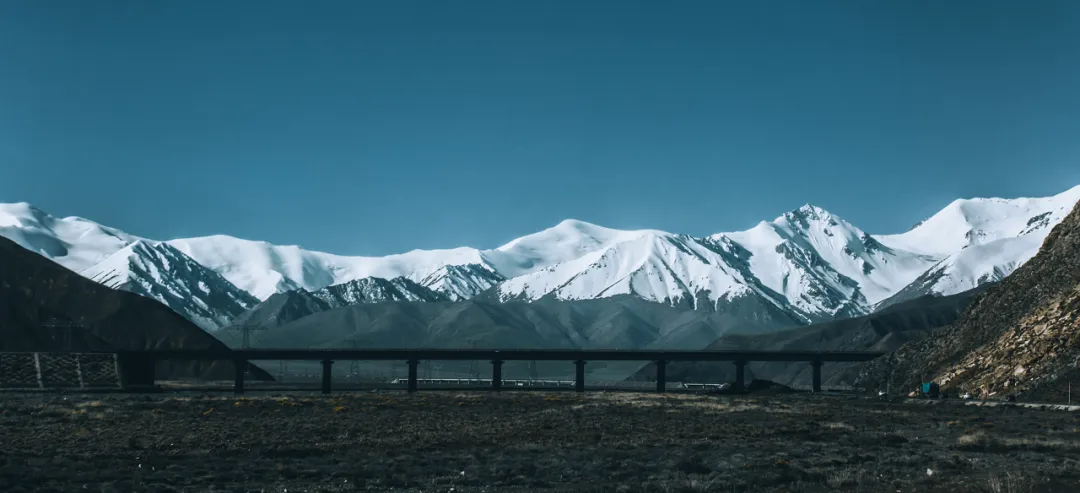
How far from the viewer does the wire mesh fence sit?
14150cm

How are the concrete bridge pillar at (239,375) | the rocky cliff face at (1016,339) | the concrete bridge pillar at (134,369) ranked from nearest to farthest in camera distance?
the rocky cliff face at (1016,339) → the concrete bridge pillar at (134,369) → the concrete bridge pillar at (239,375)

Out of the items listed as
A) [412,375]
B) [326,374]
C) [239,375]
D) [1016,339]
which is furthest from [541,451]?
[412,375]

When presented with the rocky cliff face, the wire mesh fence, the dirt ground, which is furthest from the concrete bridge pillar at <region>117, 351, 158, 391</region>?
the rocky cliff face

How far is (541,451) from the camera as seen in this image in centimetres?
5347

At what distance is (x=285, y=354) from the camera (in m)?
199

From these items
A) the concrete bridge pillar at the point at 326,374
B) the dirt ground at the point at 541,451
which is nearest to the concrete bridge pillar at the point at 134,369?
the concrete bridge pillar at the point at 326,374

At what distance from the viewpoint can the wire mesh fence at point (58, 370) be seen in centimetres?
14150

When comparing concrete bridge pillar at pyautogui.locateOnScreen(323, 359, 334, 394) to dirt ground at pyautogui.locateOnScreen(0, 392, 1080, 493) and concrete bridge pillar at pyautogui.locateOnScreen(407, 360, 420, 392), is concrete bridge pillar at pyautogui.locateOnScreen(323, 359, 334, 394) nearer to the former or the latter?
concrete bridge pillar at pyautogui.locateOnScreen(407, 360, 420, 392)

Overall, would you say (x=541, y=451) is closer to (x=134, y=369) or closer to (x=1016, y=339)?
(x=1016, y=339)

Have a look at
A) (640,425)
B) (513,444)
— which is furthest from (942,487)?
(640,425)

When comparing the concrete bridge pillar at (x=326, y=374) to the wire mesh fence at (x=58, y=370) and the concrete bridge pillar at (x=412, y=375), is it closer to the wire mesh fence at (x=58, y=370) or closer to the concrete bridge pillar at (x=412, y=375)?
the concrete bridge pillar at (x=412, y=375)

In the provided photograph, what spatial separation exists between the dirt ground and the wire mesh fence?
2389 inches

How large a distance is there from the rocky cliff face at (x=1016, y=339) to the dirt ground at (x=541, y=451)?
13.7 m

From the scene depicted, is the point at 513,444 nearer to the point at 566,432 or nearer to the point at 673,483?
the point at 566,432
